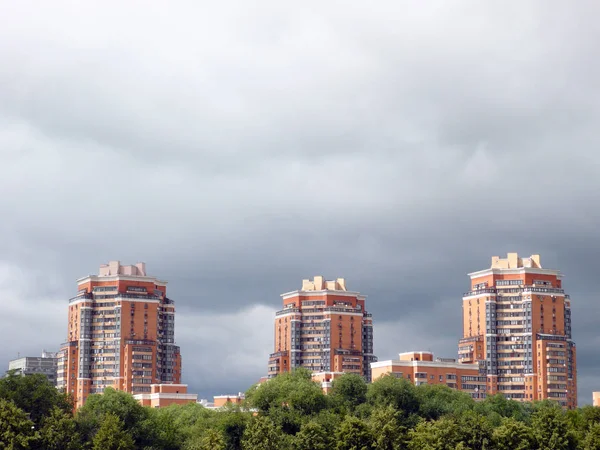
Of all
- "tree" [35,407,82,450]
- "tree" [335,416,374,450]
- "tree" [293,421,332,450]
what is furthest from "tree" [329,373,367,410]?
"tree" [35,407,82,450]

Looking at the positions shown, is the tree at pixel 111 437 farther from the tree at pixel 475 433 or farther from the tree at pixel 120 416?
the tree at pixel 475 433

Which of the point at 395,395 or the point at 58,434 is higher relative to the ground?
the point at 395,395

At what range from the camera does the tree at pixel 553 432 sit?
141750 mm

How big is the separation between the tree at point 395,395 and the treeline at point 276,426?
1.36 ft

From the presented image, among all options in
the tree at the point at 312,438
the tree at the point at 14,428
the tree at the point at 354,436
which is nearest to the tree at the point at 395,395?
the tree at the point at 312,438

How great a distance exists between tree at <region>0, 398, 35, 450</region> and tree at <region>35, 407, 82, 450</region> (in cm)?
158

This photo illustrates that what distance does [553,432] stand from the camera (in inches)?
5625

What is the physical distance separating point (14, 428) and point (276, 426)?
34.1m

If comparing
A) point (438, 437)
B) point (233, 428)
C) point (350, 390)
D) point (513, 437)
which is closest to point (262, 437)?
point (233, 428)

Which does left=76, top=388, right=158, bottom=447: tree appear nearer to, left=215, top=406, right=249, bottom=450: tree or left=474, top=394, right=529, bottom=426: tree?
left=215, top=406, right=249, bottom=450: tree

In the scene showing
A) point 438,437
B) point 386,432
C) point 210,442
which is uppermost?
point 386,432

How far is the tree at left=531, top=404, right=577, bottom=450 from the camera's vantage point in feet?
465

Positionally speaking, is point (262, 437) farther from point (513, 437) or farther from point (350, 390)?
point (513, 437)

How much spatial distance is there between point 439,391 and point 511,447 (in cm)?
5058
